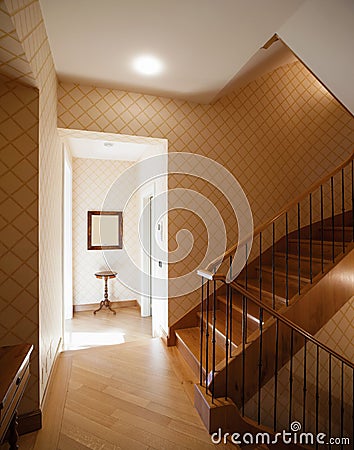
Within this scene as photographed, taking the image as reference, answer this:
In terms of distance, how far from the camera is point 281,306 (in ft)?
8.75

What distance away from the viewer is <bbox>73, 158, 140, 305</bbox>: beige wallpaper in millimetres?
5258

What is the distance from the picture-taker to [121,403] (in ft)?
7.47

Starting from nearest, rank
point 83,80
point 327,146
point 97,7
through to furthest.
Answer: point 97,7 → point 83,80 → point 327,146

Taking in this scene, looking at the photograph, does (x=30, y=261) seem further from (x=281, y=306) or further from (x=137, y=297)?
(x=137, y=297)

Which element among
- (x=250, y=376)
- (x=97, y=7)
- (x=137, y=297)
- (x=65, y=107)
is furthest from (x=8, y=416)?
(x=137, y=297)

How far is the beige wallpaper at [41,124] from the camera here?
1649mm

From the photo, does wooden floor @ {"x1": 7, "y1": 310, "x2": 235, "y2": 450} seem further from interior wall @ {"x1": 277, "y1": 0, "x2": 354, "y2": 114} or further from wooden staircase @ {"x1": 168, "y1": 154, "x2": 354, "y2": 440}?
interior wall @ {"x1": 277, "y1": 0, "x2": 354, "y2": 114}

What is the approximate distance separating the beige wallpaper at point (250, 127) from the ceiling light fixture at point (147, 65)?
48cm

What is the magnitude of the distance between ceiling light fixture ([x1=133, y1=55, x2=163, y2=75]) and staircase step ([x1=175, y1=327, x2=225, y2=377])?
105 inches

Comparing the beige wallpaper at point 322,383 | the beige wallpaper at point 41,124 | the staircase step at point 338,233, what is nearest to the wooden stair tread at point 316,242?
the staircase step at point 338,233

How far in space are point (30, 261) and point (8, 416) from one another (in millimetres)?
992

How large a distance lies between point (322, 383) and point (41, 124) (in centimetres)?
416

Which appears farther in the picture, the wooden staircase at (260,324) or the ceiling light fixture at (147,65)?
the ceiling light fixture at (147,65)

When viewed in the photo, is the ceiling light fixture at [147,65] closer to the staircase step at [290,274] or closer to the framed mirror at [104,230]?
the staircase step at [290,274]
